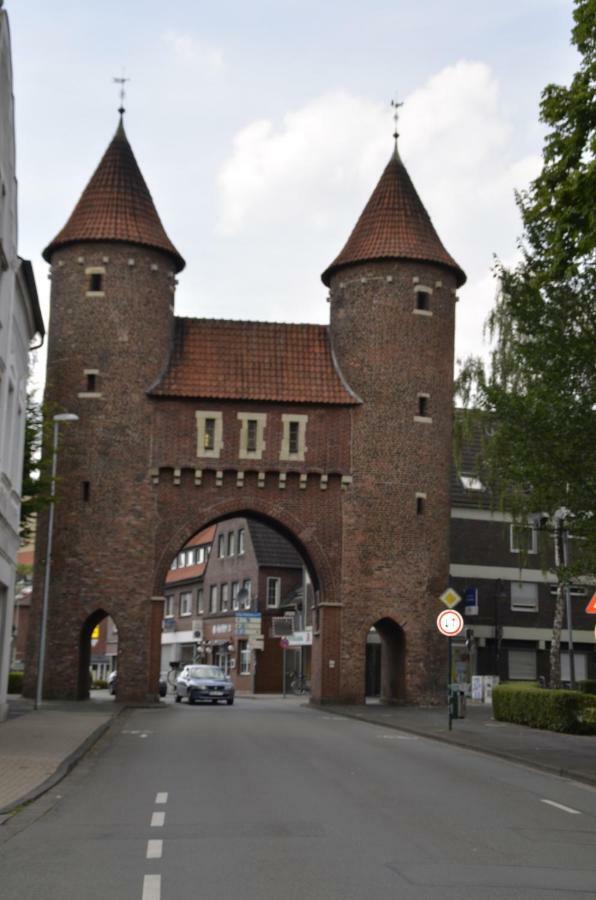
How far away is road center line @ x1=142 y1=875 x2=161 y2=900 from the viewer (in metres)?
8.18

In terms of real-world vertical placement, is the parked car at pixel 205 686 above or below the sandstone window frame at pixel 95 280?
below

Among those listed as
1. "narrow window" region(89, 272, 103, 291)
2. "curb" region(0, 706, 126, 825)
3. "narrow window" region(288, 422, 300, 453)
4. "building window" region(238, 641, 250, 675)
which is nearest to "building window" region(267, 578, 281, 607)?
"building window" region(238, 641, 250, 675)

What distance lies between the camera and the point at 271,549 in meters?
70.2

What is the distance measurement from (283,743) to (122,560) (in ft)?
64.7

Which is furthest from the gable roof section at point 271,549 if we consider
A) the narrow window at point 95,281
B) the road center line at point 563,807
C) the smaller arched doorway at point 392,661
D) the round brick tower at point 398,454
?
the road center line at point 563,807

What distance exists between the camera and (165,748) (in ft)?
72.4

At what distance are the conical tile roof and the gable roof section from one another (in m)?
27.1

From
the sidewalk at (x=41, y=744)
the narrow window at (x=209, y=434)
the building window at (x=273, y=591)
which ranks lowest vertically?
the sidewalk at (x=41, y=744)

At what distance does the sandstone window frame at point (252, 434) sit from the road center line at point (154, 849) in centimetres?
3329

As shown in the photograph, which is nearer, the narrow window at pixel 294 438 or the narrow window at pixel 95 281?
the narrow window at pixel 95 281

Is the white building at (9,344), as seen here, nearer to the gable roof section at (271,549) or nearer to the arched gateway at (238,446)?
the arched gateway at (238,446)

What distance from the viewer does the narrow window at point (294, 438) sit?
4403cm

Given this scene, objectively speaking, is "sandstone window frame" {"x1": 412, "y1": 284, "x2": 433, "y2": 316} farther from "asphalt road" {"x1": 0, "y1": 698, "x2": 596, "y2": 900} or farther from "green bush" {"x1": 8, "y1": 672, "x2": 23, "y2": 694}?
"asphalt road" {"x1": 0, "y1": 698, "x2": 596, "y2": 900}

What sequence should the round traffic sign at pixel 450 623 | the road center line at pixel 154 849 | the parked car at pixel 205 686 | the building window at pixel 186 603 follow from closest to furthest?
the road center line at pixel 154 849, the round traffic sign at pixel 450 623, the parked car at pixel 205 686, the building window at pixel 186 603
